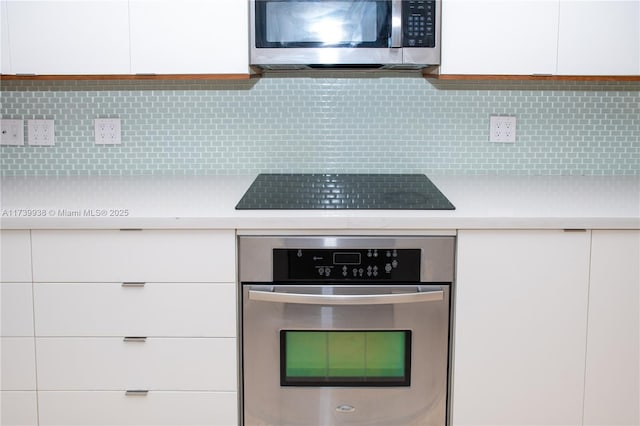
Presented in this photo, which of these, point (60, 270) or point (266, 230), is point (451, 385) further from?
point (60, 270)

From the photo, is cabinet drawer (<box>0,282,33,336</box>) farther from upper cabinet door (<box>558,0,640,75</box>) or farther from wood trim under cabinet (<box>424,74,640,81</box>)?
upper cabinet door (<box>558,0,640,75</box>)

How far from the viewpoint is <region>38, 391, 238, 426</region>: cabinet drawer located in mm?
1959

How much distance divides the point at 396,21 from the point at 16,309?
4.57 ft

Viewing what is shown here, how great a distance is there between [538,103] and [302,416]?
139cm

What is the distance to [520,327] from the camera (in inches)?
76.0

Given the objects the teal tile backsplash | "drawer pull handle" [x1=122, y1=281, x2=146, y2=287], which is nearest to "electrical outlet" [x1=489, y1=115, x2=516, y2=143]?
the teal tile backsplash

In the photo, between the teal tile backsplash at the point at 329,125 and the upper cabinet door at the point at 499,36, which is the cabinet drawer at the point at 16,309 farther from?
the upper cabinet door at the point at 499,36

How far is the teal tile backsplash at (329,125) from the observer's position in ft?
8.14

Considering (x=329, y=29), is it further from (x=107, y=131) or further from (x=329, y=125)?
(x=107, y=131)

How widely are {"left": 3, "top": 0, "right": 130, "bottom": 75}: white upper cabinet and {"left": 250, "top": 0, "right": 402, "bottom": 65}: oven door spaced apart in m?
0.43

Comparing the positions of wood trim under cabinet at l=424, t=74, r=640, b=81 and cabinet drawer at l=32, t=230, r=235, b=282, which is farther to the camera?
wood trim under cabinet at l=424, t=74, r=640, b=81

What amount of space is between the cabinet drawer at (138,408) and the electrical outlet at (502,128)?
1307 millimetres

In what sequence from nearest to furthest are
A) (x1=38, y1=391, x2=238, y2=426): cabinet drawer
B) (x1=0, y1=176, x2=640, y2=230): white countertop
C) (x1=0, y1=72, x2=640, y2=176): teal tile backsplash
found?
1. (x1=0, y1=176, x2=640, y2=230): white countertop
2. (x1=38, y1=391, x2=238, y2=426): cabinet drawer
3. (x1=0, y1=72, x2=640, y2=176): teal tile backsplash

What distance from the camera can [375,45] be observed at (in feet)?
6.95
